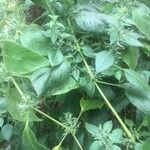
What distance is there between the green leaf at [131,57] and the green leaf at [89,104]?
93 millimetres

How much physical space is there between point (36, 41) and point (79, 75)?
0.11 meters

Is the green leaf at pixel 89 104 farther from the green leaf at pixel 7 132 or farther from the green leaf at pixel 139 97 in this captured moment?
the green leaf at pixel 7 132

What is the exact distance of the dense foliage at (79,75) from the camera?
2.53ft

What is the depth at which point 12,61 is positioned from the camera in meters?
0.78

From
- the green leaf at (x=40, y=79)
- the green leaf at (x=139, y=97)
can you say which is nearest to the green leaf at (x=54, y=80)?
the green leaf at (x=40, y=79)

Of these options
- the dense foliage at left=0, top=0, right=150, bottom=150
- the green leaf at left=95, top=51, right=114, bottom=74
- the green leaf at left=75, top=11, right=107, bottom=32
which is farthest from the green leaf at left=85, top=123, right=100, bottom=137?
the green leaf at left=75, top=11, right=107, bottom=32

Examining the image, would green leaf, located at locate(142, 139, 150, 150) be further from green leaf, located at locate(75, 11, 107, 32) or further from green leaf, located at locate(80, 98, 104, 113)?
green leaf, located at locate(75, 11, 107, 32)

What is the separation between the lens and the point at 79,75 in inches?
32.1

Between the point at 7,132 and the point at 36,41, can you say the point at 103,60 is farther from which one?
the point at 7,132

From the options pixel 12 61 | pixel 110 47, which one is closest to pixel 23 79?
pixel 12 61

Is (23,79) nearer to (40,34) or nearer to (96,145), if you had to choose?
(40,34)

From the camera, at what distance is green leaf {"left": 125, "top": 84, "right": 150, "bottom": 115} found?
0.76 m

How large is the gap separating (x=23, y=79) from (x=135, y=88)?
234mm

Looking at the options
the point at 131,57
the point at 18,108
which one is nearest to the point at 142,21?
the point at 131,57
